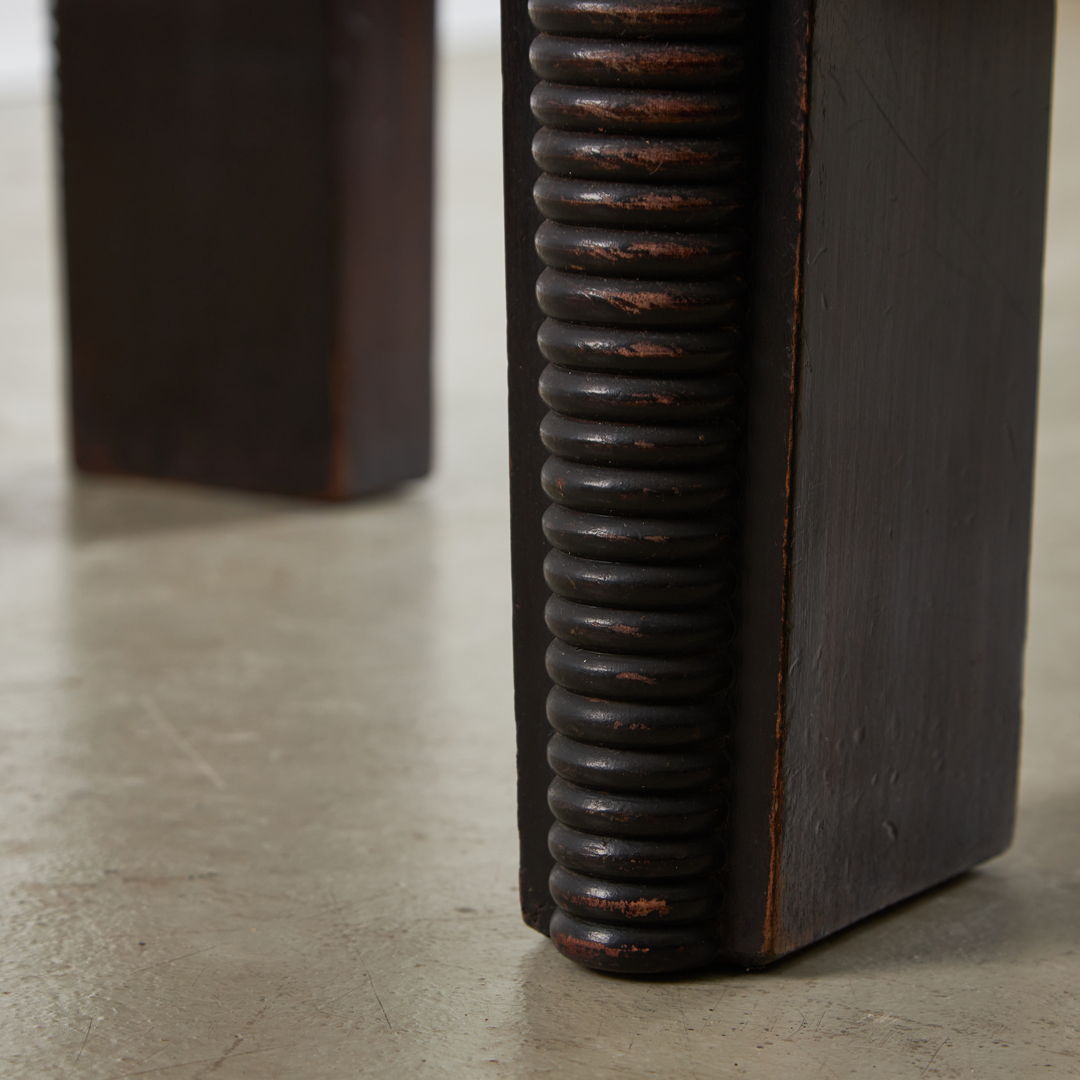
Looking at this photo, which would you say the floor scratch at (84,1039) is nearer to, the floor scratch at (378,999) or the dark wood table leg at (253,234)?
the floor scratch at (378,999)

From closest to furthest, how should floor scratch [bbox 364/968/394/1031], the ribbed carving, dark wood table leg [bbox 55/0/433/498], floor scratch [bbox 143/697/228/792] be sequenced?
the ribbed carving → floor scratch [bbox 364/968/394/1031] → floor scratch [bbox 143/697/228/792] → dark wood table leg [bbox 55/0/433/498]

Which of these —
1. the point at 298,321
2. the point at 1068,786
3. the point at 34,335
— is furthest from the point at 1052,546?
the point at 34,335

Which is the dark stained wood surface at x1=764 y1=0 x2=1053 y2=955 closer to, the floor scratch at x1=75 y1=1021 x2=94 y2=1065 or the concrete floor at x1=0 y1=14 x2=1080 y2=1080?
the concrete floor at x1=0 y1=14 x2=1080 y2=1080

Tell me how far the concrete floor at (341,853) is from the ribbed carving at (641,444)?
0.46 ft

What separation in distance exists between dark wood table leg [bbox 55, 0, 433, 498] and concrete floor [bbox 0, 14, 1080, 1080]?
0.22m

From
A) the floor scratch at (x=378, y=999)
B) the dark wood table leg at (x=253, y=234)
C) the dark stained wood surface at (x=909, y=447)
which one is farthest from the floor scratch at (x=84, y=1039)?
the dark wood table leg at (x=253, y=234)

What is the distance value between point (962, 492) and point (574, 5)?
0.69 meters

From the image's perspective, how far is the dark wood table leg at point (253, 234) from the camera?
4.20 metres

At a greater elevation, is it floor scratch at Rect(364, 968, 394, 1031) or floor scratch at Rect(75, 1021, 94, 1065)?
floor scratch at Rect(364, 968, 394, 1031)

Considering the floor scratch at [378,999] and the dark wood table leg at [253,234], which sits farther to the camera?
the dark wood table leg at [253,234]

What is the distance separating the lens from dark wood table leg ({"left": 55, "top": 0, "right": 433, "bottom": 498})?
13.8 feet

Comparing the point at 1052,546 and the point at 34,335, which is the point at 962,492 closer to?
the point at 1052,546

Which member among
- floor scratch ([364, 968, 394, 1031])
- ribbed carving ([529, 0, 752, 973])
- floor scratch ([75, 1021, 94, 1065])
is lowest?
floor scratch ([75, 1021, 94, 1065])

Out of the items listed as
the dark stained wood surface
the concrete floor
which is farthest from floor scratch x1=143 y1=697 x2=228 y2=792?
the dark stained wood surface
